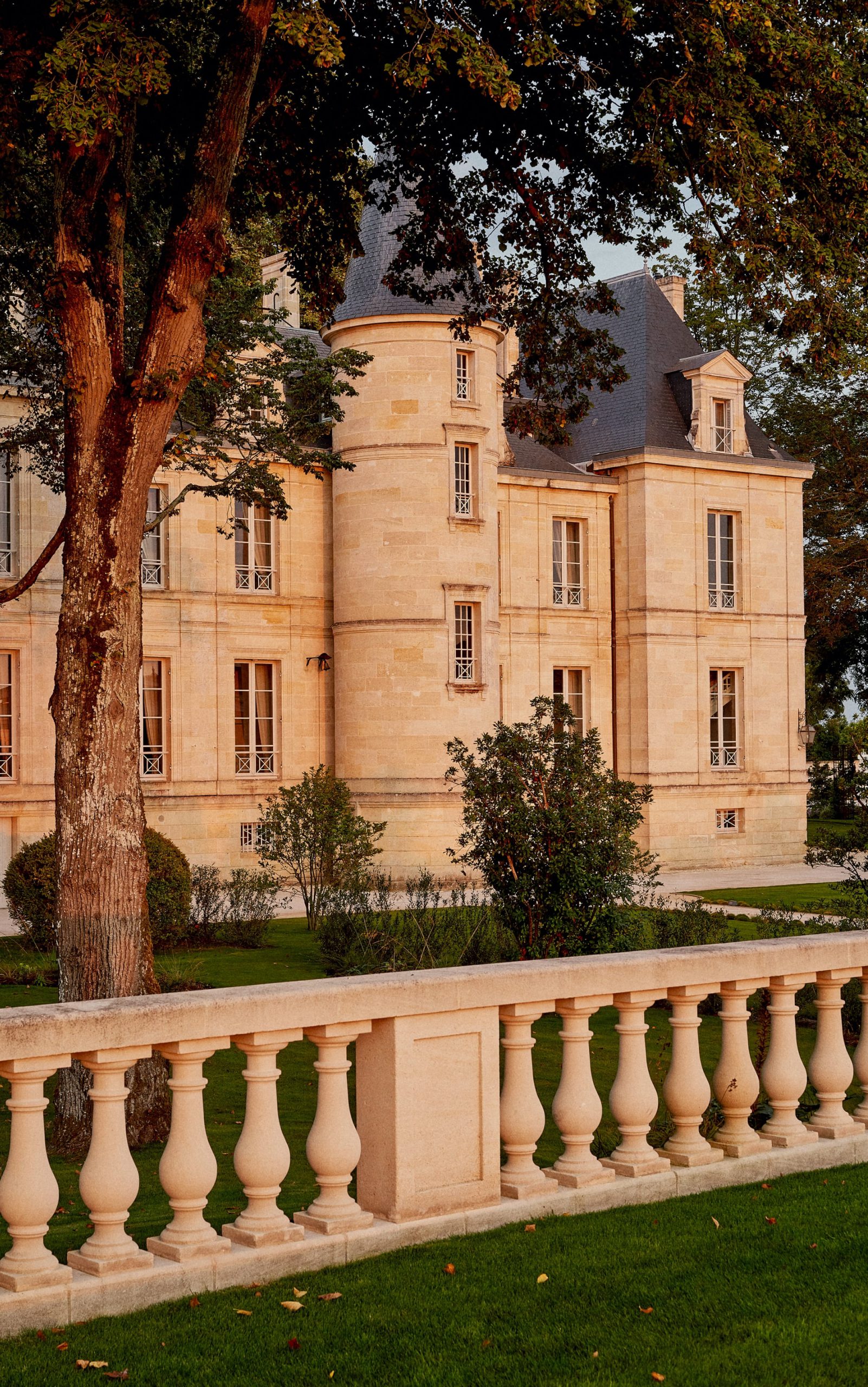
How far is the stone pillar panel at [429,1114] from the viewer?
4.53 metres

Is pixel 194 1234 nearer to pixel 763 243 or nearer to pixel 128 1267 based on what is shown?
pixel 128 1267

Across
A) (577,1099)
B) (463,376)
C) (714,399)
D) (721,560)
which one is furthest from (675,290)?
(577,1099)

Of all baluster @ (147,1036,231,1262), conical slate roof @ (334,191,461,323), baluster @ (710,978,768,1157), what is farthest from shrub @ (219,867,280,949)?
baluster @ (147,1036,231,1262)

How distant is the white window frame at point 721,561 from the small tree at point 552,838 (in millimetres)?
17520

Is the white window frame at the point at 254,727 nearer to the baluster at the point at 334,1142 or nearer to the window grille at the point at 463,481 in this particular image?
the window grille at the point at 463,481

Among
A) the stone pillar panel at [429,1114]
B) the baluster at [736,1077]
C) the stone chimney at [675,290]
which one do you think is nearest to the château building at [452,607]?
the stone chimney at [675,290]

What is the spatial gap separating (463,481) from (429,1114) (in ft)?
74.4

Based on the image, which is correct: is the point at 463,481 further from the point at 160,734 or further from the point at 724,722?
the point at 724,722

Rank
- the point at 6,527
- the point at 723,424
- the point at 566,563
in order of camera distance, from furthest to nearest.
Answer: the point at 723,424
the point at 566,563
the point at 6,527

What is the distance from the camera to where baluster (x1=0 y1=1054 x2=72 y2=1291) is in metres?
3.86

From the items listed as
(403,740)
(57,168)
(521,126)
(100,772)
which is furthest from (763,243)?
(403,740)

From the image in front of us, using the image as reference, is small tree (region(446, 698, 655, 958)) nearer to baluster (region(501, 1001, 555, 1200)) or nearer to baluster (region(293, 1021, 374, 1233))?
baluster (region(501, 1001, 555, 1200))

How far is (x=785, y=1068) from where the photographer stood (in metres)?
5.59

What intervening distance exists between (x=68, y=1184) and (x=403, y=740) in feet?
60.4
